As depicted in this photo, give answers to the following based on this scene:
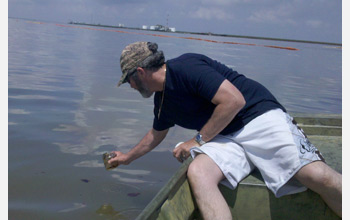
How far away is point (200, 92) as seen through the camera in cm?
261

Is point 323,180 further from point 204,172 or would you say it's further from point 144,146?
point 144,146

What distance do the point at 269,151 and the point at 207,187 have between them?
1.72ft

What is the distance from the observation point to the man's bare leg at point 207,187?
92.6 inches

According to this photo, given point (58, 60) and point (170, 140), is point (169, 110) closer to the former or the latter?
point (170, 140)

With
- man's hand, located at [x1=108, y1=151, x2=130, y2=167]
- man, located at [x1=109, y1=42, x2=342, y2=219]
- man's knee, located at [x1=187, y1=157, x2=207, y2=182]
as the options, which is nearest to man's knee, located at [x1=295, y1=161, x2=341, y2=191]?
man, located at [x1=109, y1=42, x2=342, y2=219]

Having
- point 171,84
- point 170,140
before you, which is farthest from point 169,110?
point 170,140

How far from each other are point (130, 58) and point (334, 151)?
204 centimetres

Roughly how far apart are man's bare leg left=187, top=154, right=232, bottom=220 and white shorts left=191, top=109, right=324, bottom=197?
0.07 m

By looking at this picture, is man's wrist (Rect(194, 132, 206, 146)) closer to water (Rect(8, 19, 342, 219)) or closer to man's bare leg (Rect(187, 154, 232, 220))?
man's bare leg (Rect(187, 154, 232, 220))

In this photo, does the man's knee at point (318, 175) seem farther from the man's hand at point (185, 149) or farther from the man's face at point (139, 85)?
the man's face at point (139, 85)

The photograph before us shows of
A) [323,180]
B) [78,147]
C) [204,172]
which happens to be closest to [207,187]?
[204,172]

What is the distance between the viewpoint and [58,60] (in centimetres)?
1451

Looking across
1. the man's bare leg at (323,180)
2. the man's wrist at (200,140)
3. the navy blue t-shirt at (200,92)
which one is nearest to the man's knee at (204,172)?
the man's wrist at (200,140)

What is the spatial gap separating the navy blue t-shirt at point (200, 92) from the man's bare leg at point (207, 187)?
0.35 metres
